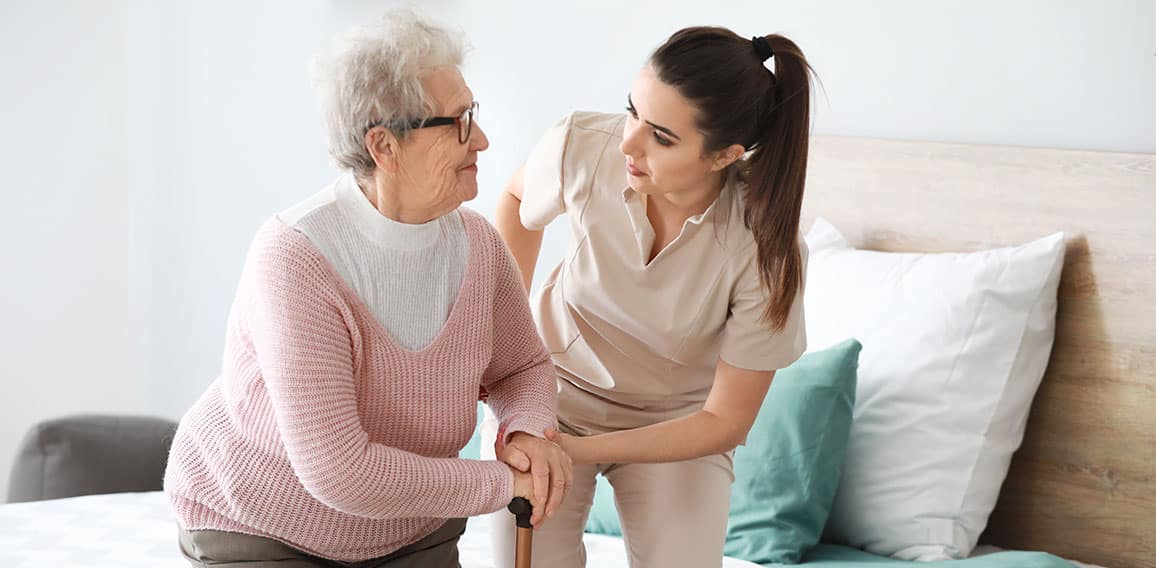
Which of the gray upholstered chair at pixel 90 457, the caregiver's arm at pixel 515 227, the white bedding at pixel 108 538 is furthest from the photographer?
the gray upholstered chair at pixel 90 457

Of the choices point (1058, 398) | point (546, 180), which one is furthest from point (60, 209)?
point (1058, 398)

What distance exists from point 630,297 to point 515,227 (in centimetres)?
26

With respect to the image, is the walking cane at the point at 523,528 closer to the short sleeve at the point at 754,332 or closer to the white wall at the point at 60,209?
the short sleeve at the point at 754,332

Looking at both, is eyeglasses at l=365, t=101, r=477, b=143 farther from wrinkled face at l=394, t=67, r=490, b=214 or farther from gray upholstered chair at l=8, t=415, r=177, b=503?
gray upholstered chair at l=8, t=415, r=177, b=503

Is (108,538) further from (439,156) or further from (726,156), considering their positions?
(726,156)

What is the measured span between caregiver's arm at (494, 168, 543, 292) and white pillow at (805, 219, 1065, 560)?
2.78ft

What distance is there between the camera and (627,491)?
1.97m

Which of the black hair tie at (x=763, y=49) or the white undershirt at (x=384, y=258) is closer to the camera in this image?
the white undershirt at (x=384, y=258)

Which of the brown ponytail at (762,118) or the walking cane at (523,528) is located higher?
the brown ponytail at (762,118)

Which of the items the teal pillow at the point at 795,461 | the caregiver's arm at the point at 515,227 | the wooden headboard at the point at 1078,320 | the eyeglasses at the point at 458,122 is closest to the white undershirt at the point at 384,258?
the eyeglasses at the point at 458,122

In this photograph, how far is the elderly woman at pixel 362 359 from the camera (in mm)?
1521

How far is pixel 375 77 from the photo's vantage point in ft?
5.12

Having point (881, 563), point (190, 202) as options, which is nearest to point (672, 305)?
point (881, 563)

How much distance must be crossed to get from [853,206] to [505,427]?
132 cm
